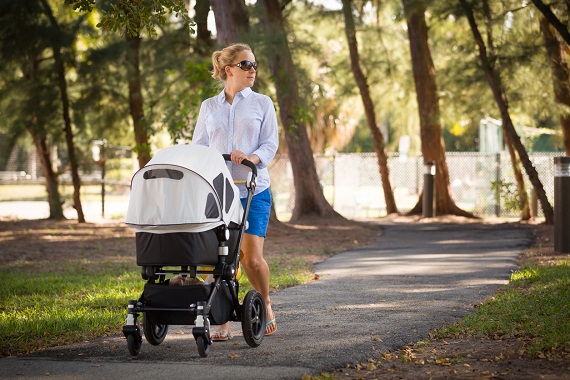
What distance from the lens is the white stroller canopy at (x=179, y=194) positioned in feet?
18.0

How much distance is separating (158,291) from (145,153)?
1410cm

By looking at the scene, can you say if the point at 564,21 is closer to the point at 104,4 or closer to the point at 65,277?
the point at 104,4

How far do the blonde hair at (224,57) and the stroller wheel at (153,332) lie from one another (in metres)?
1.81

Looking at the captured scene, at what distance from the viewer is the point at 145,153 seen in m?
19.6

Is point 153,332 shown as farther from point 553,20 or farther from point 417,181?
point 417,181

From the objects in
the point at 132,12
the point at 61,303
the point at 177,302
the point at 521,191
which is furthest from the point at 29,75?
the point at 177,302

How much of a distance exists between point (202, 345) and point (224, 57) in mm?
2064

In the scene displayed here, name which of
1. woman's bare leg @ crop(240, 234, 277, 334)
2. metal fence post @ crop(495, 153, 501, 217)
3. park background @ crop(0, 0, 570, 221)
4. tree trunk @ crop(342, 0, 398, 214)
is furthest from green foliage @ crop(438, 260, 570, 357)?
tree trunk @ crop(342, 0, 398, 214)

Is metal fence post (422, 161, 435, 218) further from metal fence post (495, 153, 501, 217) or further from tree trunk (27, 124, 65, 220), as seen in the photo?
tree trunk (27, 124, 65, 220)

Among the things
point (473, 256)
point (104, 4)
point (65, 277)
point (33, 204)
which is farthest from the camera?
point (33, 204)

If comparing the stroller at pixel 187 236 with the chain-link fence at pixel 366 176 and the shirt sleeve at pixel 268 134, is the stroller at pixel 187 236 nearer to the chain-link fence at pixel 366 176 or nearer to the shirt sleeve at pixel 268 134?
the shirt sleeve at pixel 268 134

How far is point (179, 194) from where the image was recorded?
5.51m

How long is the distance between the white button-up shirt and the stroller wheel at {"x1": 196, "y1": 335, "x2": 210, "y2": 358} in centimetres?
115

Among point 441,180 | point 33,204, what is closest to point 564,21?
point 441,180
